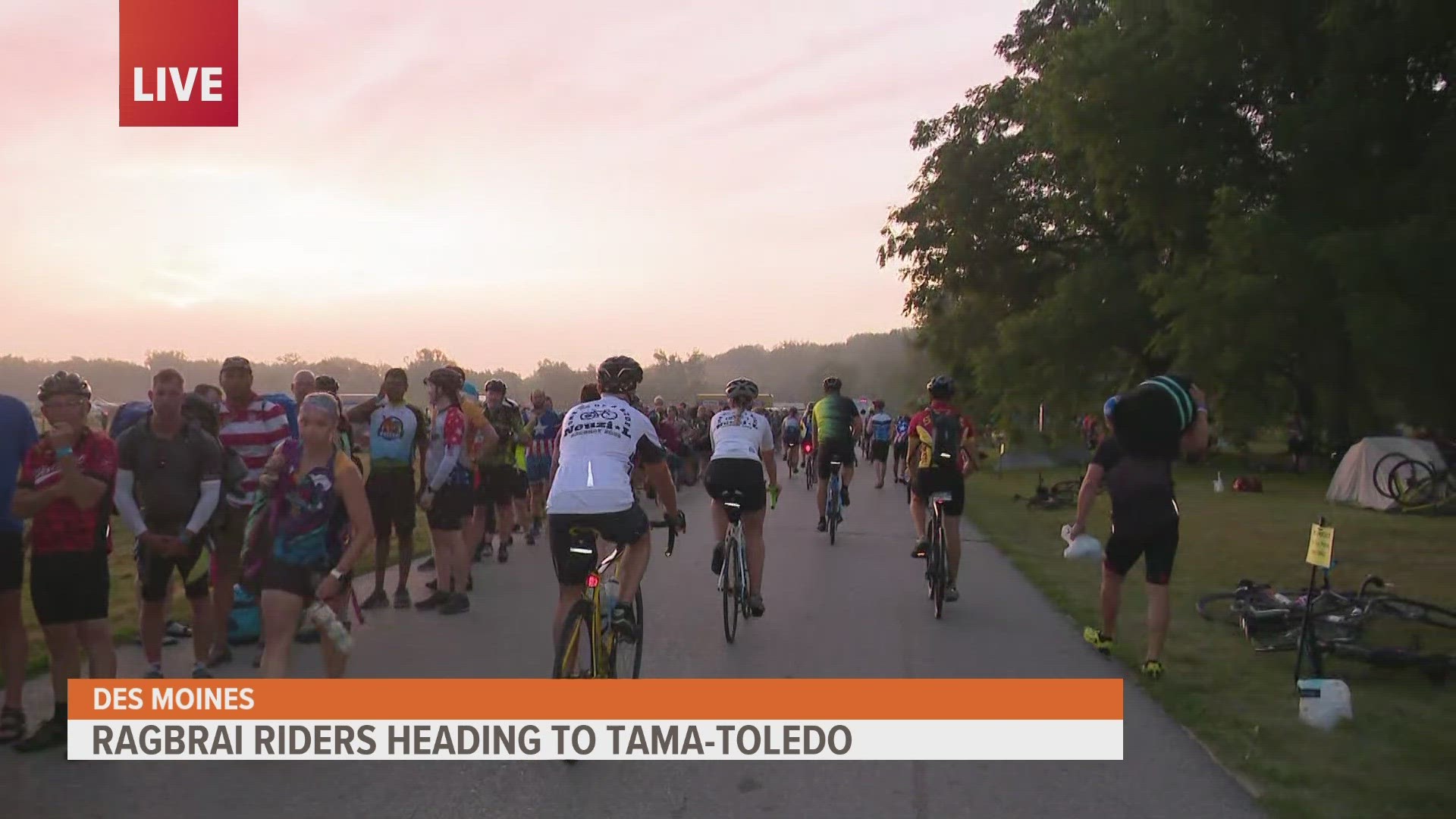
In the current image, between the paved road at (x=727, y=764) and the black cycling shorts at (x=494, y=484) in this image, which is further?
the black cycling shorts at (x=494, y=484)

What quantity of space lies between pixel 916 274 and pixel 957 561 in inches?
1234

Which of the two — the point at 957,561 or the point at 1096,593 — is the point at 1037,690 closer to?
the point at 957,561

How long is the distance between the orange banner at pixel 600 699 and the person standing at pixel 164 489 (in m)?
0.47

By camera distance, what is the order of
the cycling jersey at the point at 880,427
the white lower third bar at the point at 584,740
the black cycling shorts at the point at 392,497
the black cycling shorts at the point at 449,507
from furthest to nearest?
1. the cycling jersey at the point at 880,427
2. the black cycling shorts at the point at 449,507
3. the black cycling shorts at the point at 392,497
4. the white lower third bar at the point at 584,740

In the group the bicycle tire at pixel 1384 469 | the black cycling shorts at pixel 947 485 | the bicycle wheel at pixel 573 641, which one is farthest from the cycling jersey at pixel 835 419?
the bicycle tire at pixel 1384 469

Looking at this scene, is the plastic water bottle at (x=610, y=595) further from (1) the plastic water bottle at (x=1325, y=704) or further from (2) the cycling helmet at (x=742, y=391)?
(1) the plastic water bottle at (x=1325, y=704)

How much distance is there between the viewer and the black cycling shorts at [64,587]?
562 cm

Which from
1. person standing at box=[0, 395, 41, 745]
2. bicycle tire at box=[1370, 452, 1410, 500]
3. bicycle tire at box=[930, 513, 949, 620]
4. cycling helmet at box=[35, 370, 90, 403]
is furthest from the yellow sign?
bicycle tire at box=[1370, 452, 1410, 500]

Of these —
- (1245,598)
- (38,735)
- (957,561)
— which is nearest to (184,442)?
(38,735)

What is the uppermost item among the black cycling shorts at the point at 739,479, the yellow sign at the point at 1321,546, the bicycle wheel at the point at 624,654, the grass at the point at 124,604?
the black cycling shorts at the point at 739,479

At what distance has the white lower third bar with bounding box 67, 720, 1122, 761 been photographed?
545cm

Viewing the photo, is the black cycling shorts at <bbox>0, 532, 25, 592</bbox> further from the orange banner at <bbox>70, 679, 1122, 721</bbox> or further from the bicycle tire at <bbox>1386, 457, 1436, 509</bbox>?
the bicycle tire at <bbox>1386, 457, 1436, 509</bbox>

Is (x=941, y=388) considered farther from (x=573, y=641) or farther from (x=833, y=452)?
(x=573, y=641)

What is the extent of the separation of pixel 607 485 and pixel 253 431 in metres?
3.11
